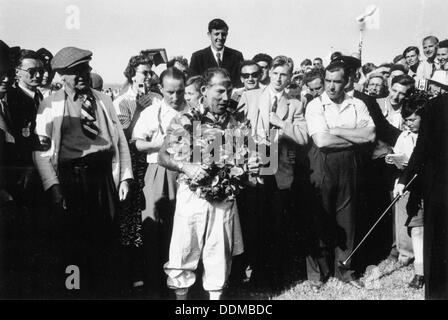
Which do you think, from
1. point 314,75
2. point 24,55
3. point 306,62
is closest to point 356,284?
point 314,75

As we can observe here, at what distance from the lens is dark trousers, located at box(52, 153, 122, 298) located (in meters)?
5.18

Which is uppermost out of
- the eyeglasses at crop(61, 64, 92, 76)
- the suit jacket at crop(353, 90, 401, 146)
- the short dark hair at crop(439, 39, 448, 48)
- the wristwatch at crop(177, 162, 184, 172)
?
the short dark hair at crop(439, 39, 448, 48)

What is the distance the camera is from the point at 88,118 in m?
5.27

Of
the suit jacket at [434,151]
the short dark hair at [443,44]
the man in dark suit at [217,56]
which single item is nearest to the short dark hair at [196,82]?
the man in dark suit at [217,56]

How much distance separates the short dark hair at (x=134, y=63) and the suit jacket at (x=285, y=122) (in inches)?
71.8

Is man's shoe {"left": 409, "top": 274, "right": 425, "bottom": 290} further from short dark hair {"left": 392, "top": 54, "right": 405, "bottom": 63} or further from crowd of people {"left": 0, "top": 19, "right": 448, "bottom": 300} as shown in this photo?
short dark hair {"left": 392, "top": 54, "right": 405, "bottom": 63}

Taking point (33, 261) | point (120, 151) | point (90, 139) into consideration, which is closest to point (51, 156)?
point (90, 139)

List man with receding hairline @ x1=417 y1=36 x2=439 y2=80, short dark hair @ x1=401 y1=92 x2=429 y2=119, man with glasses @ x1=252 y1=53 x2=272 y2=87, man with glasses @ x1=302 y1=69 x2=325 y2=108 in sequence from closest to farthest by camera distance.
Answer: short dark hair @ x1=401 y1=92 x2=429 y2=119 < man with glasses @ x1=302 y1=69 x2=325 y2=108 < man with glasses @ x1=252 y1=53 x2=272 y2=87 < man with receding hairline @ x1=417 y1=36 x2=439 y2=80

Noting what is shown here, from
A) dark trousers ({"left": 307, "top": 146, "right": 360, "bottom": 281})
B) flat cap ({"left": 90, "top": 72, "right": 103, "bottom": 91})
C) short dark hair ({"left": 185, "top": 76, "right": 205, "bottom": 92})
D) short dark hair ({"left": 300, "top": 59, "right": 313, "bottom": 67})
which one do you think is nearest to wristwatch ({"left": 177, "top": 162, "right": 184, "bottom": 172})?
short dark hair ({"left": 185, "top": 76, "right": 205, "bottom": 92})

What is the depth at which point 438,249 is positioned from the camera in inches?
202

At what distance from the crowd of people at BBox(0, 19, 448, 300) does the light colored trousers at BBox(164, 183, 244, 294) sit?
0.5 inches

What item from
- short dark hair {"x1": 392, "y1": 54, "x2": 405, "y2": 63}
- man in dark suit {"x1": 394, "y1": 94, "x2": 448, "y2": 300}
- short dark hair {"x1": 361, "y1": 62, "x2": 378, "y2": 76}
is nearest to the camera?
man in dark suit {"x1": 394, "y1": 94, "x2": 448, "y2": 300}

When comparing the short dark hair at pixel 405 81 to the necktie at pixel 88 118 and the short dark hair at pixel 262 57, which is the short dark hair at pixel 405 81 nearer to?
the short dark hair at pixel 262 57

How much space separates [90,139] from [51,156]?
0.39 metres
